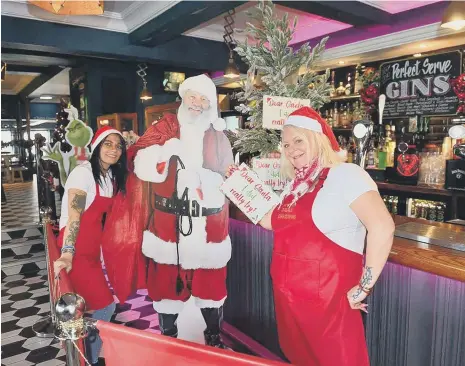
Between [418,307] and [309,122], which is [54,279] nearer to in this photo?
[309,122]

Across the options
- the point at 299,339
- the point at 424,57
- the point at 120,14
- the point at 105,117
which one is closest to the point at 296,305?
the point at 299,339

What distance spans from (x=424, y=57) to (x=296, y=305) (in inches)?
165

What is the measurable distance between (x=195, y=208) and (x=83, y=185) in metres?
0.65

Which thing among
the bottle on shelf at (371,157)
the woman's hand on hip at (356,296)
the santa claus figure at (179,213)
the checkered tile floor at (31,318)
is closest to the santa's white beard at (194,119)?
the santa claus figure at (179,213)

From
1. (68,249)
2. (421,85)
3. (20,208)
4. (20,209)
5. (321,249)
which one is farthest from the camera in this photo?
(20,208)

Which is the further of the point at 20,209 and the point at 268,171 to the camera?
the point at 20,209

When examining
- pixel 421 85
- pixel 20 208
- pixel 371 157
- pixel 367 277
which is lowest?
pixel 20 208

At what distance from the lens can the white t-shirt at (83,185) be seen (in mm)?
2316

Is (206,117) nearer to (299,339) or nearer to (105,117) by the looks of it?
(299,339)

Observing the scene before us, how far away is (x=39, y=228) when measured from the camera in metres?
5.91

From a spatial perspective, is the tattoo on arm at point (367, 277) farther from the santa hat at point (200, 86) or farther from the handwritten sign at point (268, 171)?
the santa hat at point (200, 86)

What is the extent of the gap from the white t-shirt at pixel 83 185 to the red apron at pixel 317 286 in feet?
3.91

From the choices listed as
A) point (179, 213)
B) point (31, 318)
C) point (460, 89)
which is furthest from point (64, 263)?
point (460, 89)

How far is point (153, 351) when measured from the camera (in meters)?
1.14
